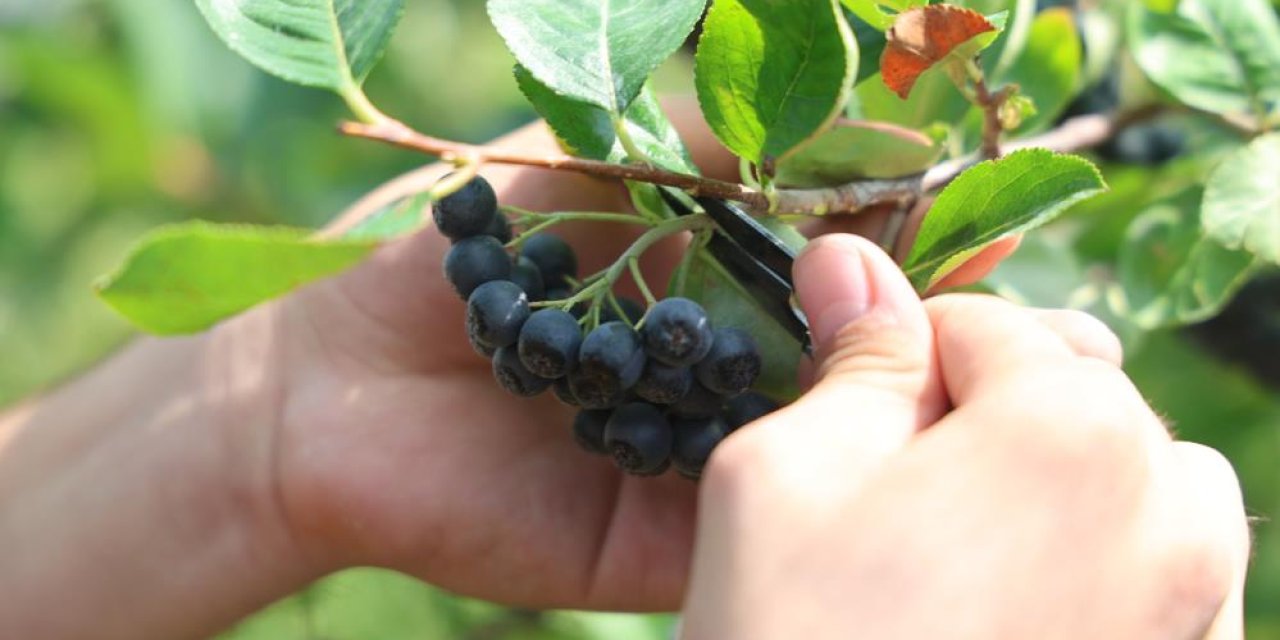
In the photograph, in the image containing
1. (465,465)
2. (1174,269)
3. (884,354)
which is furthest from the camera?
(465,465)

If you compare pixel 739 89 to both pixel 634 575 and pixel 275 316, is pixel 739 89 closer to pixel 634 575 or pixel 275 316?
pixel 634 575

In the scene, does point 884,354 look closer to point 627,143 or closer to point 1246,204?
point 627,143

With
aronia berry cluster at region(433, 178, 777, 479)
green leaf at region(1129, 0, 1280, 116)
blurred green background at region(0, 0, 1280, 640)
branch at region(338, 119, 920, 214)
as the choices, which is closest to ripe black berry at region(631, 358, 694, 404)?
aronia berry cluster at region(433, 178, 777, 479)

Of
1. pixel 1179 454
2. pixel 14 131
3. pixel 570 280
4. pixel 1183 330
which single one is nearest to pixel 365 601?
pixel 570 280

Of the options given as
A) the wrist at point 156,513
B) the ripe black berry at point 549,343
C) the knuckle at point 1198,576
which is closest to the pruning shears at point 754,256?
the ripe black berry at point 549,343

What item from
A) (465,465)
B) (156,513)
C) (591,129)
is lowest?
(156,513)

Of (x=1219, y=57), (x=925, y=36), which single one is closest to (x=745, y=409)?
(x=925, y=36)

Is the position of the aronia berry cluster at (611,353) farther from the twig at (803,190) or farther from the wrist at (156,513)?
the wrist at (156,513)
